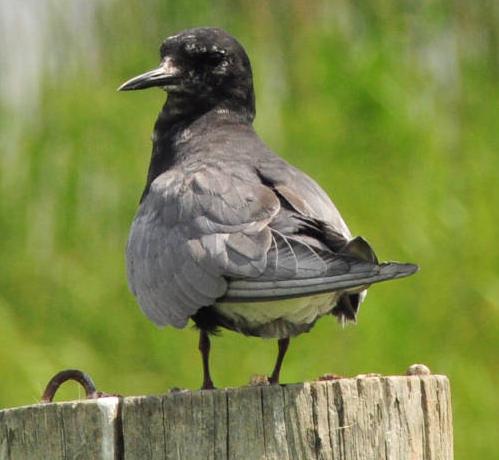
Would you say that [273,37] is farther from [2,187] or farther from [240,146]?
[240,146]

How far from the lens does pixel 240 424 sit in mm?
4164

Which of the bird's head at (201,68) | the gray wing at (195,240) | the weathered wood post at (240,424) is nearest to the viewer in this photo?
the weathered wood post at (240,424)

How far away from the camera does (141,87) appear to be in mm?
6266

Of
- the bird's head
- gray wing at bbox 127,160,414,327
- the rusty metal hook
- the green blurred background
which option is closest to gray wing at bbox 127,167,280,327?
gray wing at bbox 127,160,414,327

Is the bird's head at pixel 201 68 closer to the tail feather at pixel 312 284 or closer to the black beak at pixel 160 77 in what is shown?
the black beak at pixel 160 77

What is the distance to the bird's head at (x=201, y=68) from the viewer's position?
6.38 metres

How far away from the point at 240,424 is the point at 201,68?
2.60 meters

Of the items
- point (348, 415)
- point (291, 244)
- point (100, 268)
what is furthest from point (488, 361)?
point (348, 415)

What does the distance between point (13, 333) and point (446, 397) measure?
4.44 meters

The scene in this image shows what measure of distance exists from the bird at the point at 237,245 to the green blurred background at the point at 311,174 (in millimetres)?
2118

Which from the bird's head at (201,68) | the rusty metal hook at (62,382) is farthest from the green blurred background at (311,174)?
the rusty metal hook at (62,382)

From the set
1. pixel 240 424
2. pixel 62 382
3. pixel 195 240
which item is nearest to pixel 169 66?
pixel 195 240

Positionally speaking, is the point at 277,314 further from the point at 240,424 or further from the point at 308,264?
the point at 240,424

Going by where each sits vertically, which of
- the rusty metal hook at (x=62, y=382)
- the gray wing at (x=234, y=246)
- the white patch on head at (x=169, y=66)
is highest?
the white patch on head at (x=169, y=66)
